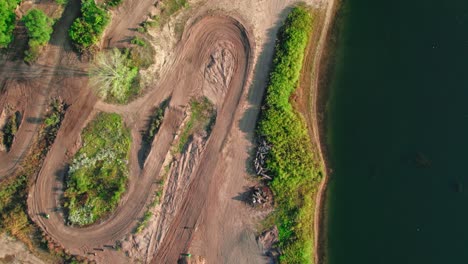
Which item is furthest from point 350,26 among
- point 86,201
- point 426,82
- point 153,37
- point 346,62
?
point 86,201

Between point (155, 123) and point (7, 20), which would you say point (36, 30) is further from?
point (155, 123)

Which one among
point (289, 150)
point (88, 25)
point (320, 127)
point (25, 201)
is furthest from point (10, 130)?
point (320, 127)

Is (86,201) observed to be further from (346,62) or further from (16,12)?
(346,62)

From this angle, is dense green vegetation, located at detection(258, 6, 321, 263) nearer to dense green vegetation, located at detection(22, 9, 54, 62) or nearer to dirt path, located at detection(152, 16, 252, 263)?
dirt path, located at detection(152, 16, 252, 263)

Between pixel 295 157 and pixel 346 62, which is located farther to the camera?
pixel 346 62

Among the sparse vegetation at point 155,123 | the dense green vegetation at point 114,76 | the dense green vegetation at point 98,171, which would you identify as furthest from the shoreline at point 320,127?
the dense green vegetation at point 98,171
